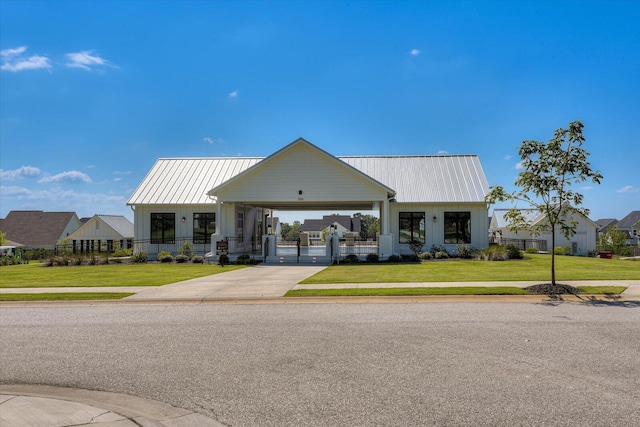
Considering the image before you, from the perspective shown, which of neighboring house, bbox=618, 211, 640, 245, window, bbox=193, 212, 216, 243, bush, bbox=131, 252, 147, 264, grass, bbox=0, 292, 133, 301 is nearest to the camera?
grass, bbox=0, 292, 133, 301

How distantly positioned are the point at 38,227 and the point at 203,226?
130 ft

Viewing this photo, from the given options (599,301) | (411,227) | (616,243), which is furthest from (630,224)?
(599,301)

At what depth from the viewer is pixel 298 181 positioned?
2884 cm

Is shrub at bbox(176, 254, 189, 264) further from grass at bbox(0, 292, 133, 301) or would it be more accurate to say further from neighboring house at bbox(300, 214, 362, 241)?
neighboring house at bbox(300, 214, 362, 241)

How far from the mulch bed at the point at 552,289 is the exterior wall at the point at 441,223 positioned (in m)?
17.0

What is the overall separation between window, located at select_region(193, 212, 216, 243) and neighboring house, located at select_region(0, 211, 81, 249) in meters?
34.6

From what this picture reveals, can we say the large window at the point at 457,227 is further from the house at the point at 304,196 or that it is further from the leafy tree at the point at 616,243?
the leafy tree at the point at 616,243

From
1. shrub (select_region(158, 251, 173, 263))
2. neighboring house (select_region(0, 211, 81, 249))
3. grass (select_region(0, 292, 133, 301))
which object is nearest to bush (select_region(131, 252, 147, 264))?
shrub (select_region(158, 251, 173, 263))

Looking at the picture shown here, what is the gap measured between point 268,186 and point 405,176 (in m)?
10.4

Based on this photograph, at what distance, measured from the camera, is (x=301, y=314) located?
1104 centimetres

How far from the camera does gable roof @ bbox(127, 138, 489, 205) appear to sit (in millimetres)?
31812

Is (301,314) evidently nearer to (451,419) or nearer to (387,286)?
(387,286)

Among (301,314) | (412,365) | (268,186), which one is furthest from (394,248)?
(412,365)

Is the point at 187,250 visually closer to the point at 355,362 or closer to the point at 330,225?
the point at 355,362
